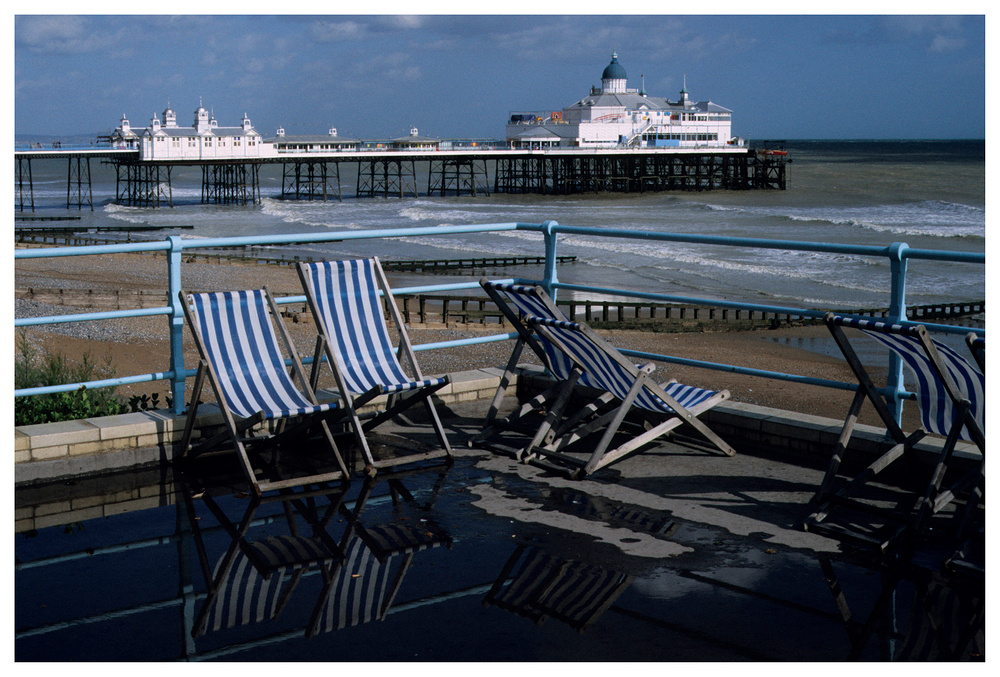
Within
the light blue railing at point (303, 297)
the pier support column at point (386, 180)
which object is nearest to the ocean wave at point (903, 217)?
the pier support column at point (386, 180)

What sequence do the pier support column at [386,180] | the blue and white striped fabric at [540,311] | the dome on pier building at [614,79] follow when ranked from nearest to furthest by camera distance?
the blue and white striped fabric at [540,311] → the pier support column at [386,180] → the dome on pier building at [614,79]

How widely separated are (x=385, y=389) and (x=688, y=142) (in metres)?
85.6

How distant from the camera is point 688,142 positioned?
87125mm

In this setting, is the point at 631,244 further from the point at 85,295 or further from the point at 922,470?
Answer: the point at 922,470

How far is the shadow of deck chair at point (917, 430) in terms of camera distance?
149 inches

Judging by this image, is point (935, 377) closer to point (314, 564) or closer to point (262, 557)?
point (314, 564)

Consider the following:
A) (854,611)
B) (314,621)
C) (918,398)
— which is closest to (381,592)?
(314,621)

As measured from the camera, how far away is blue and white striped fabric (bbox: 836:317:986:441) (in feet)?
12.4

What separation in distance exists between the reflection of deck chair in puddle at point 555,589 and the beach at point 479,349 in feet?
19.0

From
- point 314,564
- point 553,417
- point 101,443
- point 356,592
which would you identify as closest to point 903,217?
point 553,417

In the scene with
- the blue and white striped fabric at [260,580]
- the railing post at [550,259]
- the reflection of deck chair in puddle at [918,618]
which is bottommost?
the blue and white striped fabric at [260,580]

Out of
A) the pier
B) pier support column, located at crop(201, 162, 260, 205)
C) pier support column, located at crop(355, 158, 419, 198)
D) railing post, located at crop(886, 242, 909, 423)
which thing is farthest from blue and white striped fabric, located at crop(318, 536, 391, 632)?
the pier

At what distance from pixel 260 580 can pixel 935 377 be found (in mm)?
2603

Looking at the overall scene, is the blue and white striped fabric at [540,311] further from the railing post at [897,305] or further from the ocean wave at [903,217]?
the ocean wave at [903,217]
